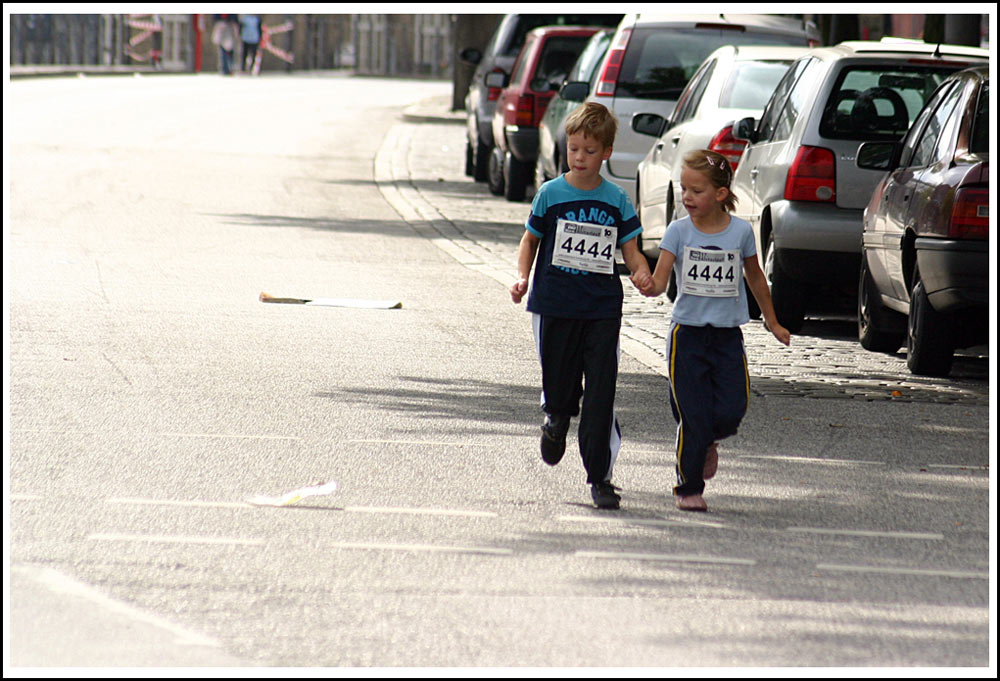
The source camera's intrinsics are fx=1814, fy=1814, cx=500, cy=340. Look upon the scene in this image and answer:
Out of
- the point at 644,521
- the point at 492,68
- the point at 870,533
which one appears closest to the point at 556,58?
the point at 492,68

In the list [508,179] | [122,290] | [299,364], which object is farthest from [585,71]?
[299,364]

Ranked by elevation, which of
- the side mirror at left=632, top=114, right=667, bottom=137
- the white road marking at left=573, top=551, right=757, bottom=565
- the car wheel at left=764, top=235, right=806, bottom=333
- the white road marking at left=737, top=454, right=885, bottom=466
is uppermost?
the side mirror at left=632, top=114, right=667, bottom=137

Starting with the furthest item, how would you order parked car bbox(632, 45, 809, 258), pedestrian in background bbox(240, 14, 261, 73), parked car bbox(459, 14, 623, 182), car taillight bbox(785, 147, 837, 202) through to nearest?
pedestrian in background bbox(240, 14, 261, 73)
parked car bbox(459, 14, 623, 182)
parked car bbox(632, 45, 809, 258)
car taillight bbox(785, 147, 837, 202)

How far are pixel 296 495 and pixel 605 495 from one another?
1064 mm

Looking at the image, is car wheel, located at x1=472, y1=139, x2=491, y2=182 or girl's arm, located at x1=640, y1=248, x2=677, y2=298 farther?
car wheel, located at x1=472, y1=139, x2=491, y2=182

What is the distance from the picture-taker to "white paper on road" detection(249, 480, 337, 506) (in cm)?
614

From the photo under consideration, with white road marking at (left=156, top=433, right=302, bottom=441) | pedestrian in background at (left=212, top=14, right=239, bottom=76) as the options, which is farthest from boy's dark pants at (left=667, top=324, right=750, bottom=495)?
pedestrian in background at (left=212, top=14, right=239, bottom=76)

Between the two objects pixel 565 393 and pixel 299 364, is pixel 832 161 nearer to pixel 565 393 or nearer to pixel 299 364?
pixel 299 364

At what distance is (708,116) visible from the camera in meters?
12.6

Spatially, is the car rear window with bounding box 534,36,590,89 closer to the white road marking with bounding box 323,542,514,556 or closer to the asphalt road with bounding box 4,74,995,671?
the asphalt road with bounding box 4,74,995,671

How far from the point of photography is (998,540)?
5.71 metres

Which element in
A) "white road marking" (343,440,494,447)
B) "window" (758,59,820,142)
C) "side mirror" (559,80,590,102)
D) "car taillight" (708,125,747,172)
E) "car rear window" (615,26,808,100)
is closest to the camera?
"white road marking" (343,440,494,447)

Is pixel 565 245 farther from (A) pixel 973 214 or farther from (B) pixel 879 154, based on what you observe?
(B) pixel 879 154

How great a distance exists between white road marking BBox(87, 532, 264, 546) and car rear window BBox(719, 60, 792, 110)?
7.83 metres
